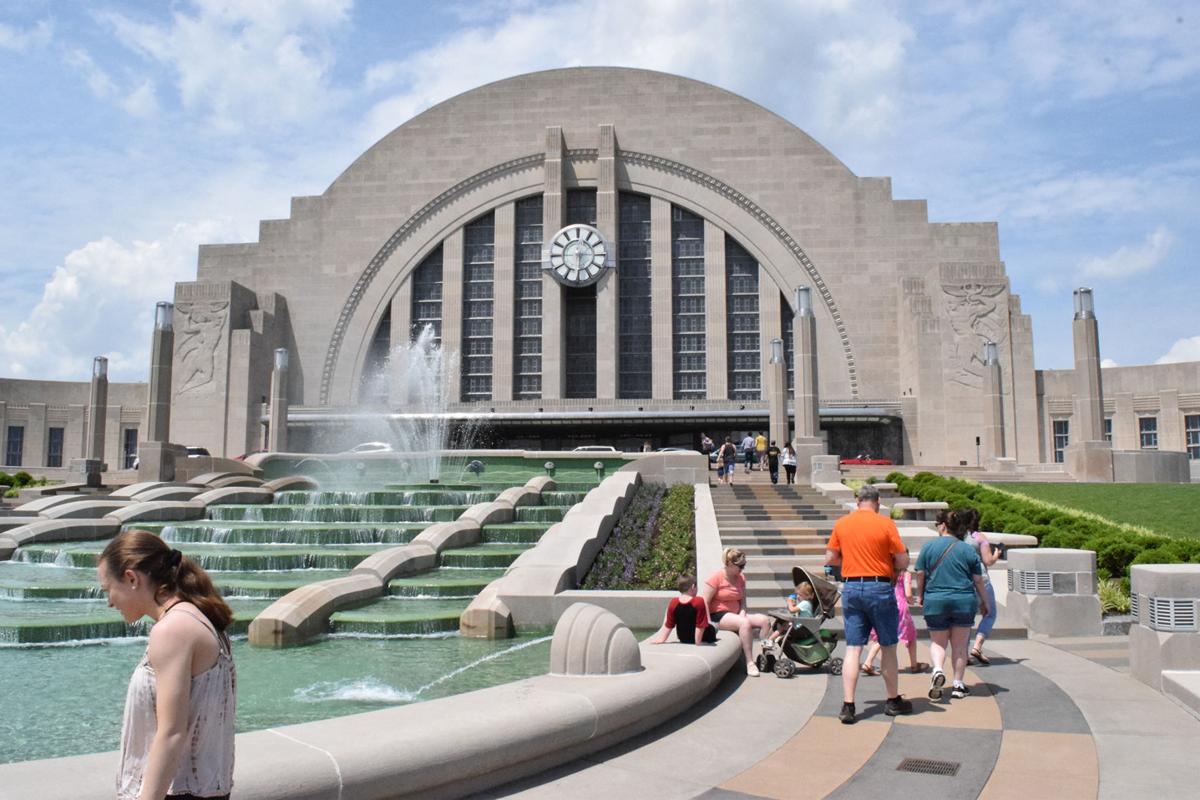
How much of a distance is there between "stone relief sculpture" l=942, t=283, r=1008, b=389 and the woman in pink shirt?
37.3m

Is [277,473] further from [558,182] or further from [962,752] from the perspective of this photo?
[962,752]

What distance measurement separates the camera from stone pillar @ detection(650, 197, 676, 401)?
47.5 meters

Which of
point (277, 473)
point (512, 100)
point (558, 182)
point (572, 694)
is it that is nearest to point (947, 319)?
point (558, 182)

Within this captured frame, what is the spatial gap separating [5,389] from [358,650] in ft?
160

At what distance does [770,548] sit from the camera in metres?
16.4

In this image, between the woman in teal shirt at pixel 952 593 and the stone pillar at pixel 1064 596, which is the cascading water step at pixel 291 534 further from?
the woman in teal shirt at pixel 952 593

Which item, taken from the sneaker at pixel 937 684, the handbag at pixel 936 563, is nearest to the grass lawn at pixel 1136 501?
the handbag at pixel 936 563

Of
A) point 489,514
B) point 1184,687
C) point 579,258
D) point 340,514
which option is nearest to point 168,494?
point 340,514

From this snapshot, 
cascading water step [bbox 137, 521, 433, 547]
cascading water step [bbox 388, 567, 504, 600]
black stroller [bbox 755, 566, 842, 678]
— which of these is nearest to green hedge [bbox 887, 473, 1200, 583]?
black stroller [bbox 755, 566, 842, 678]

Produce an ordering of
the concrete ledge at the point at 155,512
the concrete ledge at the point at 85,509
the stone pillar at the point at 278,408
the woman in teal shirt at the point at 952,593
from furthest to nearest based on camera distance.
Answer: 1. the stone pillar at the point at 278,408
2. the concrete ledge at the point at 85,509
3. the concrete ledge at the point at 155,512
4. the woman in teal shirt at the point at 952,593

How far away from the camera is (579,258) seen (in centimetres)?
4778

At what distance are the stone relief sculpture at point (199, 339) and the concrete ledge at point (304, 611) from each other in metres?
38.4

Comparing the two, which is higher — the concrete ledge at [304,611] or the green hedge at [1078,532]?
the green hedge at [1078,532]

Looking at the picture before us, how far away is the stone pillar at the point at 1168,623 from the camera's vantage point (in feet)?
25.2
